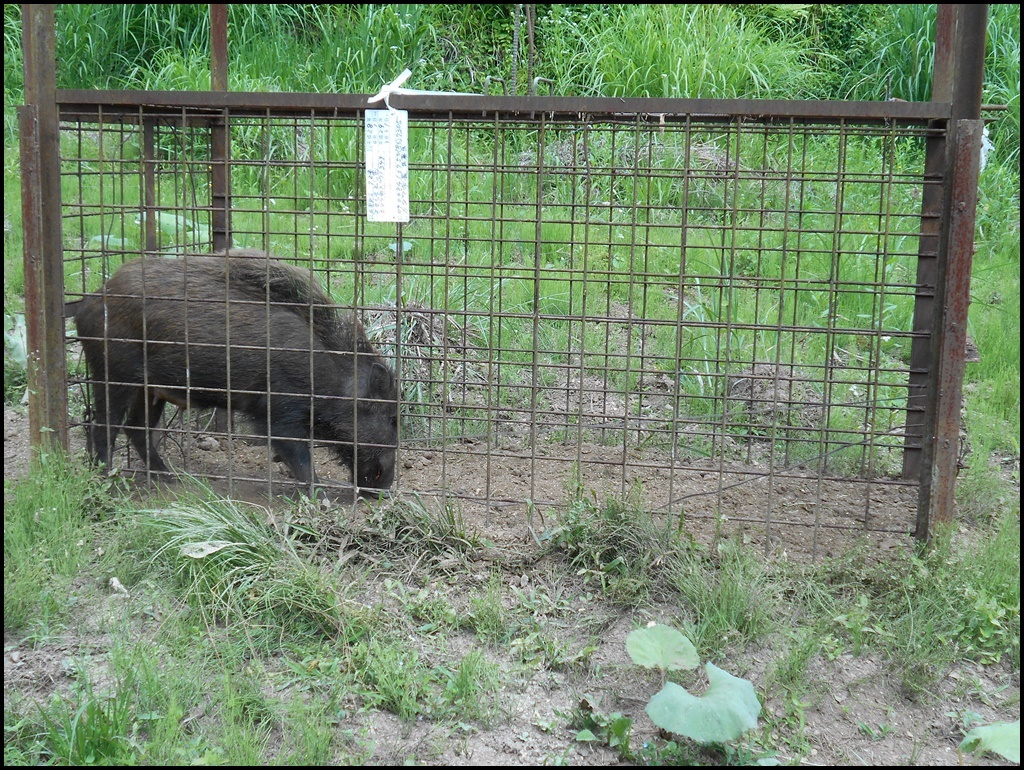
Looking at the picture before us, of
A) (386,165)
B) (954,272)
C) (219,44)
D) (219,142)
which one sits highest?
(219,44)

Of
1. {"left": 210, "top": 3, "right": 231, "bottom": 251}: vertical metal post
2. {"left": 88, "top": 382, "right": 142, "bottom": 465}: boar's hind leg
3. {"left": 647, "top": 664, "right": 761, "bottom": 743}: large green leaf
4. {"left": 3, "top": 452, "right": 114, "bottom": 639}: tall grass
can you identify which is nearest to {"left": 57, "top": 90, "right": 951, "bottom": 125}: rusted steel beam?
{"left": 210, "top": 3, "right": 231, "bottom": 251}: vertical metal post

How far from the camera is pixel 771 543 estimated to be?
4602 millimetres

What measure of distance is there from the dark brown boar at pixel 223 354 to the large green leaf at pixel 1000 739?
120 inches

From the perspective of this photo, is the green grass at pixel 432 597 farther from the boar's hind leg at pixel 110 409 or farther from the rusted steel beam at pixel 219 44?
the rusted steel beam at pixel 219 44

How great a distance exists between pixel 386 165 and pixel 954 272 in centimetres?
254

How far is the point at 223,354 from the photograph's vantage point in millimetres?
5199

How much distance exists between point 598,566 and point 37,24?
3651mm

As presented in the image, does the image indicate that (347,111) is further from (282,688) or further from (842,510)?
(842,510)

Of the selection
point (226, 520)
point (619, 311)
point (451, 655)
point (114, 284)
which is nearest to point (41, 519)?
point (226, 520)

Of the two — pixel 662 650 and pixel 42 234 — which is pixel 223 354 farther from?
pixel 662 650

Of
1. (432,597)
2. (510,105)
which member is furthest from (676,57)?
(432,597)

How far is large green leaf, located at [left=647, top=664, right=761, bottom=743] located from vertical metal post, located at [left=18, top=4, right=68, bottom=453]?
3.25 meters

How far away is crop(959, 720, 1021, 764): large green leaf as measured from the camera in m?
2.91

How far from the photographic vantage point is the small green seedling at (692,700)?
3002 mm
